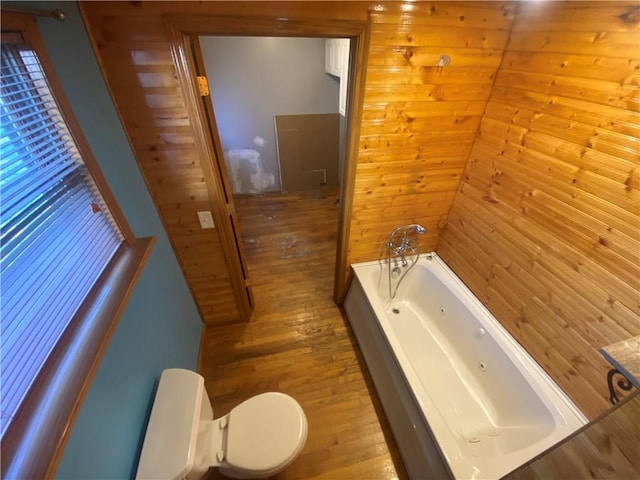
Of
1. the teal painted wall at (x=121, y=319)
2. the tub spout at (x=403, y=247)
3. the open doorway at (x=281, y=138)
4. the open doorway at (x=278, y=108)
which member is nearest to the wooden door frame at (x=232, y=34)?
the teal painted wall at (x=121, y=319)

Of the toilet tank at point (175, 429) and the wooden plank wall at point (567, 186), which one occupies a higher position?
the wooden plank wall at point (567, 186)

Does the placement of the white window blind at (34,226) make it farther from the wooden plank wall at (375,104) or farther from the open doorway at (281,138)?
the open doorway at (281,138)

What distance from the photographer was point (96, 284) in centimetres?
102

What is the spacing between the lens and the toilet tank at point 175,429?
3.23 ft

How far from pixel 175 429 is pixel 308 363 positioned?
1048 millimetres

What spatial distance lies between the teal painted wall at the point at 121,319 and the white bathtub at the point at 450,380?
123 cm

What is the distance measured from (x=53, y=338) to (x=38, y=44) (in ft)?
2.89

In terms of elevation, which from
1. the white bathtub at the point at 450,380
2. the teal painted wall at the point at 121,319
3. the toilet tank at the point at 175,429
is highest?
the teal painted wall at the point at 121,319

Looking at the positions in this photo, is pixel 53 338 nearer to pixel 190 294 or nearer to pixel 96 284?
pixel 96 284

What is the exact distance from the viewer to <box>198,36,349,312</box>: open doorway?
3.07 metres

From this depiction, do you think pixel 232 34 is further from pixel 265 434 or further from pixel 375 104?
pixel 265 434

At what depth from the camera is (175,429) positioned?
42.8 inches

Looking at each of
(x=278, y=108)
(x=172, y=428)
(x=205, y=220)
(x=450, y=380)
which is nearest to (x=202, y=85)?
(x=205, y=220)

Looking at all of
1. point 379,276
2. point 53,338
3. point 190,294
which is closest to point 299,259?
point 379,276
